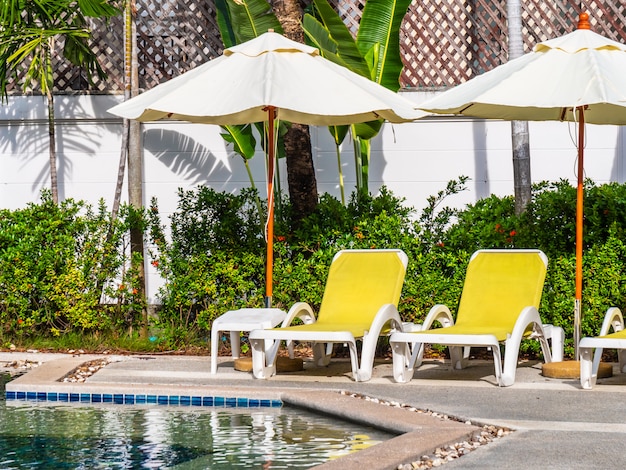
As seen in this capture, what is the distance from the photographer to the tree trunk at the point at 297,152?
1091cm

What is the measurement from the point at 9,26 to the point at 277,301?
430cm

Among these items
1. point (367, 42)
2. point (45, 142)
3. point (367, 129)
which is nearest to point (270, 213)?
point (367, 129)

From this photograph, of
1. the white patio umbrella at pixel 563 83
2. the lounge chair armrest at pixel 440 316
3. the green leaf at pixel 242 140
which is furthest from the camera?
the green leaf at pixel 242 140

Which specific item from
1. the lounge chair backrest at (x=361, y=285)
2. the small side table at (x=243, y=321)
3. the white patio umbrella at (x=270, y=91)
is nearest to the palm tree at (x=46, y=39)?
the white patio umbrella at (x=270, y=91)

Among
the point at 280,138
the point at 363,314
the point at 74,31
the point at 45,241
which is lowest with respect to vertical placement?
the point at 363,314

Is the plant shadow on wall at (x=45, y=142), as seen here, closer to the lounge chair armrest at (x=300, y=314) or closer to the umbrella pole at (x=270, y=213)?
the umbrella pole at (x=270, y=213)

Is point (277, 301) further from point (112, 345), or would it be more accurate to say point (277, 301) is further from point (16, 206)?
point (16, 206)

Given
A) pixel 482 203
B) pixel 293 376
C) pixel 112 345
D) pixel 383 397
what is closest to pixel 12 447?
pixel 383 397

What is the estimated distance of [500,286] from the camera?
9.02 m

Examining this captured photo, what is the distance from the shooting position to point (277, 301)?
10164 millimetres

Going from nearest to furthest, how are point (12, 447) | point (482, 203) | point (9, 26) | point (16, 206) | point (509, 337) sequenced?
point (12, 447) → point (509, 337) → point (482, 203) → point (9, 26) → point (16, 206)

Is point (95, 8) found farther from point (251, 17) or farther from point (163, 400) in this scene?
point (163, 400)

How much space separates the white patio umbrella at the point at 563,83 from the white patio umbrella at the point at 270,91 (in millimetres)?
609

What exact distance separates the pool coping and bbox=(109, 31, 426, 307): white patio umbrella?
5.68 ft
